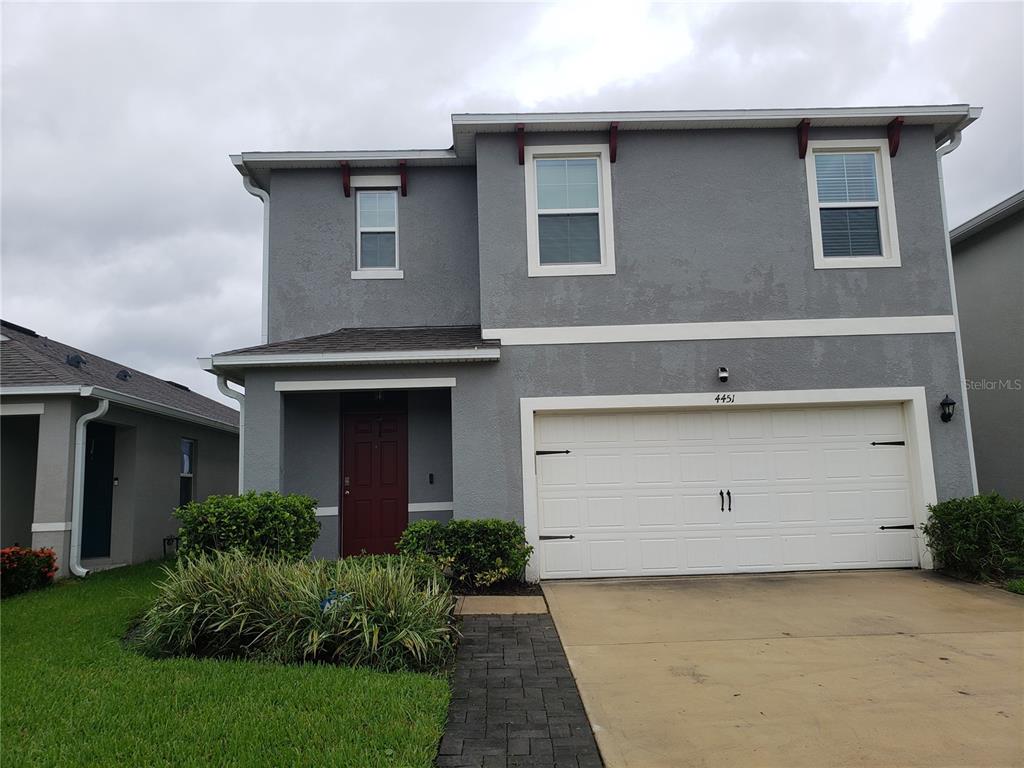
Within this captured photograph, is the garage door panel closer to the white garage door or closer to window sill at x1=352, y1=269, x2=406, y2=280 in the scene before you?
the white garage door

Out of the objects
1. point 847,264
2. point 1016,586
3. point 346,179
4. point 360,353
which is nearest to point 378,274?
point 346,179

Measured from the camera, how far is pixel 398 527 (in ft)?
32.6

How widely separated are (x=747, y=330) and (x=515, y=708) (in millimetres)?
6341

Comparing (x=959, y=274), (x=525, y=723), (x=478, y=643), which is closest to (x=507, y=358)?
(x=478, y=643)

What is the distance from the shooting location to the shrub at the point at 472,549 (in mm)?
7938

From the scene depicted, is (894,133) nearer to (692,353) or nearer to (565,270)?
(692,353)

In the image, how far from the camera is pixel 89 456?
10922 mm

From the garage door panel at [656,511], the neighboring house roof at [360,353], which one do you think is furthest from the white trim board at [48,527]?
the garage door panel at [656,511]

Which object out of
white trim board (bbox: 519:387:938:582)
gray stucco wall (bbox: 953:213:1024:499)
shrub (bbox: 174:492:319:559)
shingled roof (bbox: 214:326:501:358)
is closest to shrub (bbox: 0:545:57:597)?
shrub (bbox: 174:492:319:559)

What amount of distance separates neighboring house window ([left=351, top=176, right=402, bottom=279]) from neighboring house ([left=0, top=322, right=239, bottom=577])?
4.20m

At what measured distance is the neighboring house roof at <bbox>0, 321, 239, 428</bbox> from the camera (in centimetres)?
947

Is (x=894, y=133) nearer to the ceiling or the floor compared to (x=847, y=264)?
nearer to the ceiling

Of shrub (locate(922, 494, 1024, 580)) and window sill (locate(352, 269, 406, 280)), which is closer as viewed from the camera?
shrub (locate(922, 494, 1024, 580))

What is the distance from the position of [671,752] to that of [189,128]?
42.2 feet
